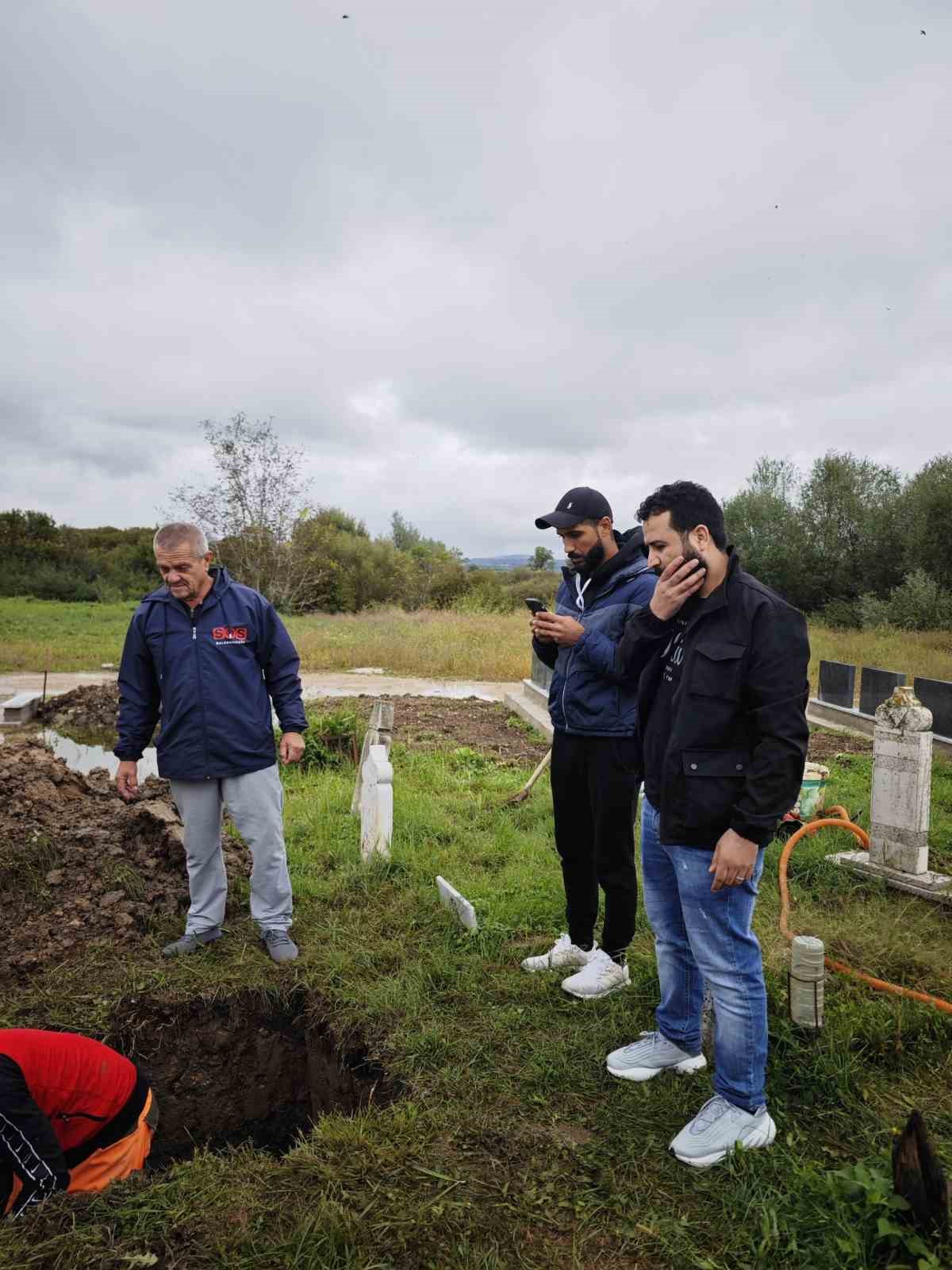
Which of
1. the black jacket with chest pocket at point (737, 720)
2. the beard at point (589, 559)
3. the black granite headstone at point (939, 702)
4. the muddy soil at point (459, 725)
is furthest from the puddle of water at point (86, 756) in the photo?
the black granite headstone at point (939, 702)

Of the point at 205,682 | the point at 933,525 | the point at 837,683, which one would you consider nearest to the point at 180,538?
the point at 205,682

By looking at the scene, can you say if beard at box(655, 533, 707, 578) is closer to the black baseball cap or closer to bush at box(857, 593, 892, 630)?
the black baseball cap

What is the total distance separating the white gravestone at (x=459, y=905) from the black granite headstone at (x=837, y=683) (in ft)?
24.0

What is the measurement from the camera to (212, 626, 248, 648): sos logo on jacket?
3.66m

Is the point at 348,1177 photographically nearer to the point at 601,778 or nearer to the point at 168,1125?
the point at 168,1125

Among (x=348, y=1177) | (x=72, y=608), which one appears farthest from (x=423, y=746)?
(x=72, y=608)

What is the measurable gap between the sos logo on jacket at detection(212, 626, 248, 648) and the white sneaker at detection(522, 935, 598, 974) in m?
1.95

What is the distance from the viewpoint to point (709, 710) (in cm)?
229

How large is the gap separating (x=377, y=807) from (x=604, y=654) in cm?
220

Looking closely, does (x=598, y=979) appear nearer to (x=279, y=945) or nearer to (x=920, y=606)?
(x=279, y=945)

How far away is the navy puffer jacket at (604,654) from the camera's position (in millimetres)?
3109

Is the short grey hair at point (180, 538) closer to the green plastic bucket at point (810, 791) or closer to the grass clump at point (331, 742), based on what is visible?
the grass clump at point (331, 742)

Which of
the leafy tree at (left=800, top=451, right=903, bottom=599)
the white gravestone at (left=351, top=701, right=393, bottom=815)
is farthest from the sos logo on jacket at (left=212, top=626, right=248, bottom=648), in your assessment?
the leafy tree at (left=800, top=451, right=903, bottom=599)

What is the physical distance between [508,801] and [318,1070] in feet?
10.3
